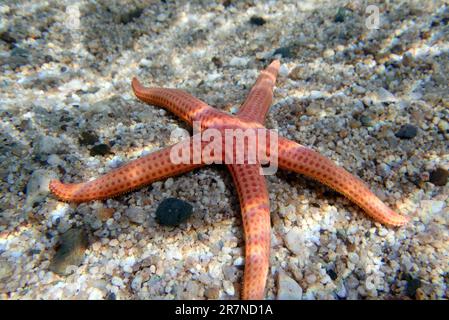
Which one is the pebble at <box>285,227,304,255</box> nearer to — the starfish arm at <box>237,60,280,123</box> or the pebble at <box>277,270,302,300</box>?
the pebble at <box>277,270,302,300</box>

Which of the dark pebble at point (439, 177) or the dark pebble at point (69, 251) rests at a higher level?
the dark pebble at point (439, 177)

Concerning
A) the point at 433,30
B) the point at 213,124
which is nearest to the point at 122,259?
the point at 213,124

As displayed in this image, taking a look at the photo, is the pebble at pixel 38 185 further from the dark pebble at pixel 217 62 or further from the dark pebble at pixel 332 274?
the dark pebble at pixel 332 274

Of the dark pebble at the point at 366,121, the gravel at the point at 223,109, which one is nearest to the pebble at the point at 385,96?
the gravel at the point at 223,109

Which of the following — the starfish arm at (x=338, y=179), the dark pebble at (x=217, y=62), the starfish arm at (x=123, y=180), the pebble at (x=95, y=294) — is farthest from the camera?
the dark pebble at (x=217, y=62)

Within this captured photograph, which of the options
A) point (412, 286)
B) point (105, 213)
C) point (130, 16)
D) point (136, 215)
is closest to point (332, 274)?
point (412, 286)

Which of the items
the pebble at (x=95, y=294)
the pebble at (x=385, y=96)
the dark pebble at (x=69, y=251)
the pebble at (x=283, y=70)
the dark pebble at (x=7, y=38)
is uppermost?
the dark pebble at (x=7, y=38)

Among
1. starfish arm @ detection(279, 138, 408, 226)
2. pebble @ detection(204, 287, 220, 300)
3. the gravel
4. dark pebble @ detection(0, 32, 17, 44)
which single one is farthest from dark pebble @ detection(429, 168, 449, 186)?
dark pebble @ detection(0, 32, 17, 44)

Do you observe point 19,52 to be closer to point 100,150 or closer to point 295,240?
point 100,150
